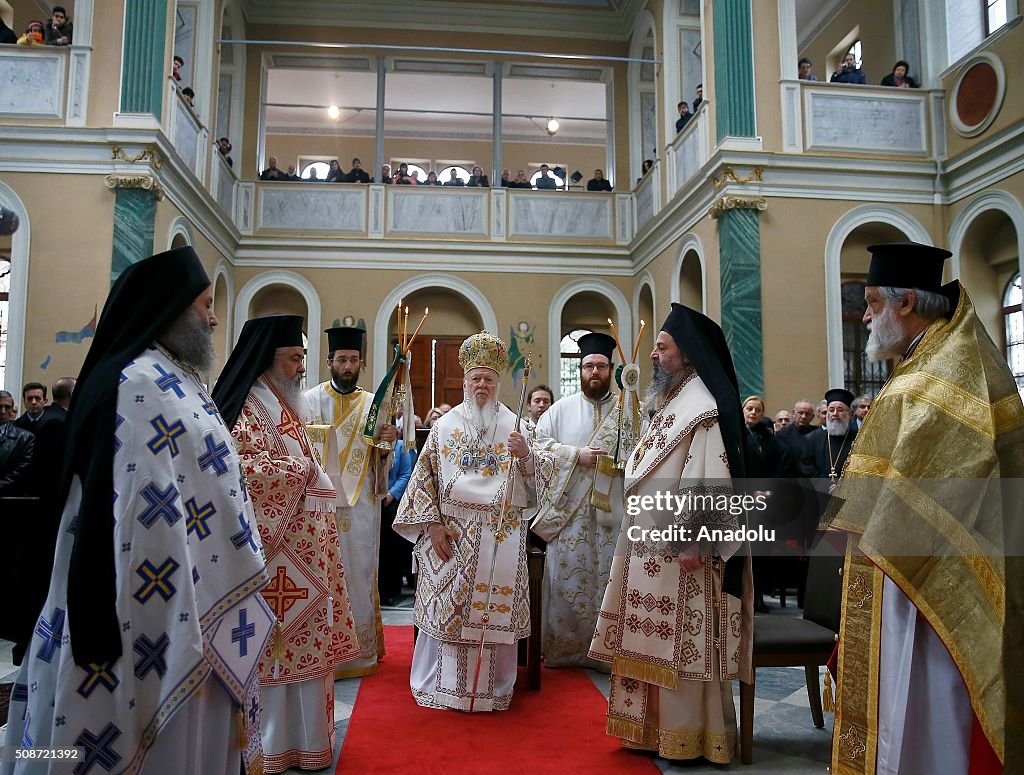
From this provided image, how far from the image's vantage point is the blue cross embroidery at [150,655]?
6.59 ft

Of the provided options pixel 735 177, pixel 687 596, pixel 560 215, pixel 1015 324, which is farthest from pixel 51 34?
pixel 1015 324

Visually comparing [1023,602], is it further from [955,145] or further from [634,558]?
[955,145]

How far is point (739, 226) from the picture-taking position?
32.8 feet

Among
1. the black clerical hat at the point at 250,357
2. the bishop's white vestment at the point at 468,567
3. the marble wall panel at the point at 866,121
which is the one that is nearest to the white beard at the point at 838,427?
the bishop's white vestment at the point at 468,567

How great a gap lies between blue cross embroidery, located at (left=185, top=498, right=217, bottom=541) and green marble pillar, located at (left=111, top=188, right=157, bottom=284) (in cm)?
845

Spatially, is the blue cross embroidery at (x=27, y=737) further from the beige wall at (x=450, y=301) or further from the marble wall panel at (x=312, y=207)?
the marble wall panel at (x=312, y=207)

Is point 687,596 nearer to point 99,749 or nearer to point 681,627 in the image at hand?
point 681,627

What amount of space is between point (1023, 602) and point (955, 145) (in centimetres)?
981

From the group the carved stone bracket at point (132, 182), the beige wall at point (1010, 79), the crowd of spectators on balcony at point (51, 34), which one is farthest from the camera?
the crowd of spectators on balcony at point (51, 34)

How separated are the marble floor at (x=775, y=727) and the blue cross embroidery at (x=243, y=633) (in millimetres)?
1429

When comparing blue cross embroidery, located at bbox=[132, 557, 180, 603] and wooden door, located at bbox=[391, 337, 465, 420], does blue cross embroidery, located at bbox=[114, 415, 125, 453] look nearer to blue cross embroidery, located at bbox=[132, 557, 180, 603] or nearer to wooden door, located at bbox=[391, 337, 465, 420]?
blue cross embroidery, located at bbox=[132, 557, 180, 603]

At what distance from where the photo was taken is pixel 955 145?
407 inches

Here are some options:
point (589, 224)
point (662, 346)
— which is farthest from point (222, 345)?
point (662, 346)

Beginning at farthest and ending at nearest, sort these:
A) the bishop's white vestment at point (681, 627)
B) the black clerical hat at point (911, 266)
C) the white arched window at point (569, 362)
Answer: the white arched window at point (569, 362) → the bishop's white vestment at point (681, 627) → the black clerical hat at point (911, 266)
